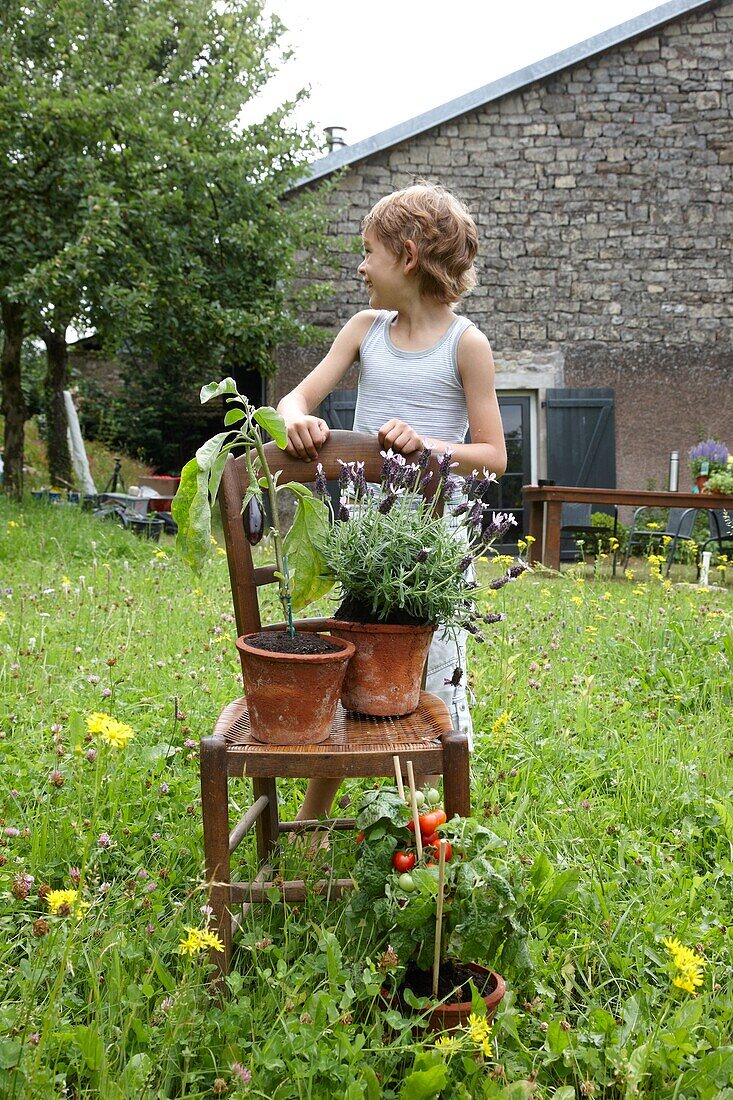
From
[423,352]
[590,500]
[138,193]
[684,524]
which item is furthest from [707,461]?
[423,352]

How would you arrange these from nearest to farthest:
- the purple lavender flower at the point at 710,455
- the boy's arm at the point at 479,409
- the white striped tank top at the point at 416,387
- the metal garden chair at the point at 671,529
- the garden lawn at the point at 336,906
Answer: the garden lawn at the point at 336,906
the boy's arm at the point at 479,409
the white striped tank top at the point at 416,387
the purple lavender flower at the point at 710,455
the metal garden chair at the point at 671,529

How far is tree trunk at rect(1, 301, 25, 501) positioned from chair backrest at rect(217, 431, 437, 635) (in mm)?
7574

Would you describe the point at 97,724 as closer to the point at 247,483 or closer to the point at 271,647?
the point at 271,647

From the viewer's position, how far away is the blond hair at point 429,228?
2037 millimetres

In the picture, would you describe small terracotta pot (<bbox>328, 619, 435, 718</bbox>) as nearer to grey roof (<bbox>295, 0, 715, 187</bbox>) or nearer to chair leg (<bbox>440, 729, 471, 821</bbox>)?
chair leg (<bbox>440, 729, 471, 821</bbox>)

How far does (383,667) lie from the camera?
1.64m

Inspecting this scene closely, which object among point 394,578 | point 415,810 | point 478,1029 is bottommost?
point 478,1029

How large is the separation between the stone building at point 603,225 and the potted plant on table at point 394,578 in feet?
29.0

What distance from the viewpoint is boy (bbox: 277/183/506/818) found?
2.05 meters

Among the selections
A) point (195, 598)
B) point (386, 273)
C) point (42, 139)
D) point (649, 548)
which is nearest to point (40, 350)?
point (42, 139)

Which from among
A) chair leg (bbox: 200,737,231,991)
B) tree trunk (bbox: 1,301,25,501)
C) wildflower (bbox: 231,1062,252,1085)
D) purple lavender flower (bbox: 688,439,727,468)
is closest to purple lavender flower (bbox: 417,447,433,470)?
chair leg (bbox: 200,737,231,991)

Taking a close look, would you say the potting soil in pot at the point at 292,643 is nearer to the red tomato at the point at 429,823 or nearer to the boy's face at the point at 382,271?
the red tomato at the point at 429,823

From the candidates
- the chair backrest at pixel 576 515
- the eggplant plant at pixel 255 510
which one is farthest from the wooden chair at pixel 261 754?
the chair backrest at pixel 576 515

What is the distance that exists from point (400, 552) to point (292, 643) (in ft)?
0.82
